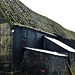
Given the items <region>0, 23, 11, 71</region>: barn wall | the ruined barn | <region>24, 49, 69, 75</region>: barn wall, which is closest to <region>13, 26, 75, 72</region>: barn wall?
the ruined barn

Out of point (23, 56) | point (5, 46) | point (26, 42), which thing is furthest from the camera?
point (26, 42)

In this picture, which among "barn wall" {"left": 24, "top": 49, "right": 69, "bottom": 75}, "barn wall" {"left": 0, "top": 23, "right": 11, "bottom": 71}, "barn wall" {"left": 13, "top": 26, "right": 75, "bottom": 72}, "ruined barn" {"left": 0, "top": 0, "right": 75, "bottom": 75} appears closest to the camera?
"barn wall" {"left": 24, "top": 49, "right": 69, "bottom": 75}

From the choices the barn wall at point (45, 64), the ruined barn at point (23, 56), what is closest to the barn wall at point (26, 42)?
the ruined barn at point (23, 56)

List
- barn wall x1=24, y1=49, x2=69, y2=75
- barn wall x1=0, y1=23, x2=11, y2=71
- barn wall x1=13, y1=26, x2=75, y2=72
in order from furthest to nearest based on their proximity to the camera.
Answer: barn wall x1=13, y1=26, x2=75, y2=72 < barn wall x1=0, y1=23, x2=11, y2=71 < barn wall x1=24, y1=49, x2=69, y2=75

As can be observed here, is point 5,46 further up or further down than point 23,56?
further up

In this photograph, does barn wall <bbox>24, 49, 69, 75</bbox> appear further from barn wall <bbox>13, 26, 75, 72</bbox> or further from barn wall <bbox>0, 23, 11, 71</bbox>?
barn wall <bbox>0, 23, 11, 71</bbox>

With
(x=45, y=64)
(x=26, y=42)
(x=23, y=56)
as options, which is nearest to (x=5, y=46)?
(x=23, y=56)

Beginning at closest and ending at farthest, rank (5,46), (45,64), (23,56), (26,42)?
(45,64) < (5,46) < (23,56) < (26,42)

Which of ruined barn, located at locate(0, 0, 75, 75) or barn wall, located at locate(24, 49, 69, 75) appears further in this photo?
ruined barn, located at locate(0, 0, 75, 75)

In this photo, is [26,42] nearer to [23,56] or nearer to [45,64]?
[23,56]

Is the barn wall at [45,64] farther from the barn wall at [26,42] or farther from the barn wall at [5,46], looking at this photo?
the barn wall at [5,46]

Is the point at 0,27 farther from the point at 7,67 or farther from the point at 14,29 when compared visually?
the point at 7,67

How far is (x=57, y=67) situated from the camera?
332 inches

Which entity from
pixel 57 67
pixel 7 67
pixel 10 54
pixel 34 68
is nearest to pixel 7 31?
pixel 10 54
